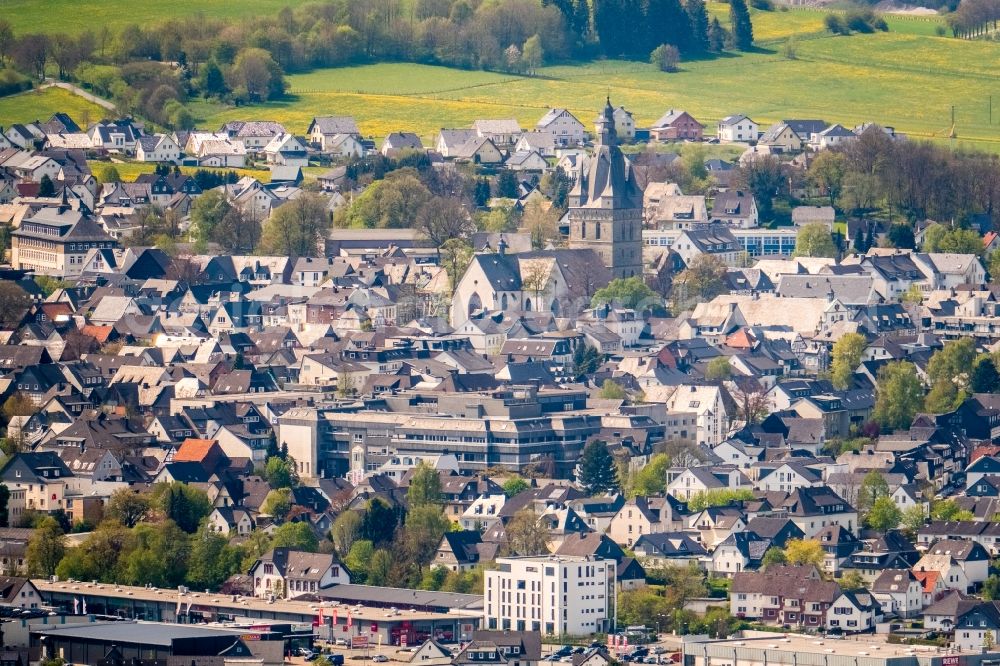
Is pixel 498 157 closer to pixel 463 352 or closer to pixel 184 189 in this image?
pixel 184 189

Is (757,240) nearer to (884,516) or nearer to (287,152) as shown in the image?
(287,152)

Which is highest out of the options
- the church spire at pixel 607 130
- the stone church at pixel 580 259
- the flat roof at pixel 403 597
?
the church spire at pixel 607 130

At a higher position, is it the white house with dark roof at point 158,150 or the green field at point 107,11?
the green field at point 107,11

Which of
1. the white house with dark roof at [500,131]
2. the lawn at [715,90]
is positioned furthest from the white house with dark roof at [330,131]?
the white house with dark roof at [500,131]

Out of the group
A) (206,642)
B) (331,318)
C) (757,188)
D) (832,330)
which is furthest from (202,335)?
(206,642)

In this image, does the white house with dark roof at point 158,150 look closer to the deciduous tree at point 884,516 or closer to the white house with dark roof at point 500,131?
the white house with dark roof at point 500,131

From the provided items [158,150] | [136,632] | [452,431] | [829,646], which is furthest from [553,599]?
[158,150]

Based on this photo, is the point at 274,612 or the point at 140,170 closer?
the point at 274,612
